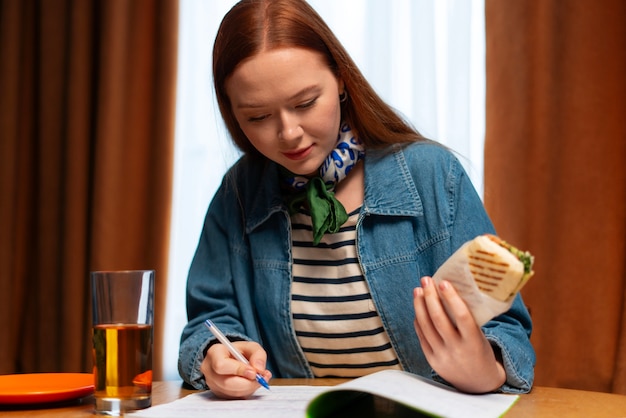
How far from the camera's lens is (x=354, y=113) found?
1.32 metres

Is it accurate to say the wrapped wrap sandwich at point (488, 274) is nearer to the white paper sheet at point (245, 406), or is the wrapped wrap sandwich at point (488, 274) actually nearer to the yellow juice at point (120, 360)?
the white paper sheet at point (245, 406)

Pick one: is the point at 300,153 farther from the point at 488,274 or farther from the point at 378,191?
the point at 488,274

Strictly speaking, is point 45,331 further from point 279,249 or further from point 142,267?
point 279,249

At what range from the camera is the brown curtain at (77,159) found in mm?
2725

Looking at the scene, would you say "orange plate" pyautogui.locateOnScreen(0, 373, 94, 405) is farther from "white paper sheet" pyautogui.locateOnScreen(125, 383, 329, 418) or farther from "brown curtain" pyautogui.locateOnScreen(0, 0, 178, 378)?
"brown curtain" pyautogui.locateOnScreen(0, 0, 178, 378)

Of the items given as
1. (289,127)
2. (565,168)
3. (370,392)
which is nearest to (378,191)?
(289,127)

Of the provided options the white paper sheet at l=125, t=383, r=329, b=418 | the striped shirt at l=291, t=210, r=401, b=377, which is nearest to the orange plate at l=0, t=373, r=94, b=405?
the white paper sheet at l=125, t=383, r=329, b=418

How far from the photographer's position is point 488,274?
84cm

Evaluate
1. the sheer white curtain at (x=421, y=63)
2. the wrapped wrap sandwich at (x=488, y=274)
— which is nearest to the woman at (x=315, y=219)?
the wrapped wrap sandwich at (x=488, y=274)

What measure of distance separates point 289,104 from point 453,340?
1.47ft

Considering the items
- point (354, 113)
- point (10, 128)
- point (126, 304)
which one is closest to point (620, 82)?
point (354, 113)

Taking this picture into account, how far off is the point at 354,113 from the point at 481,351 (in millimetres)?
537

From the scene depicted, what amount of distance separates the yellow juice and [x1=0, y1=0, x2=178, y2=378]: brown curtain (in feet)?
6.09

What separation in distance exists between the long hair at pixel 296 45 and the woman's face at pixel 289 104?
0.02 meters
